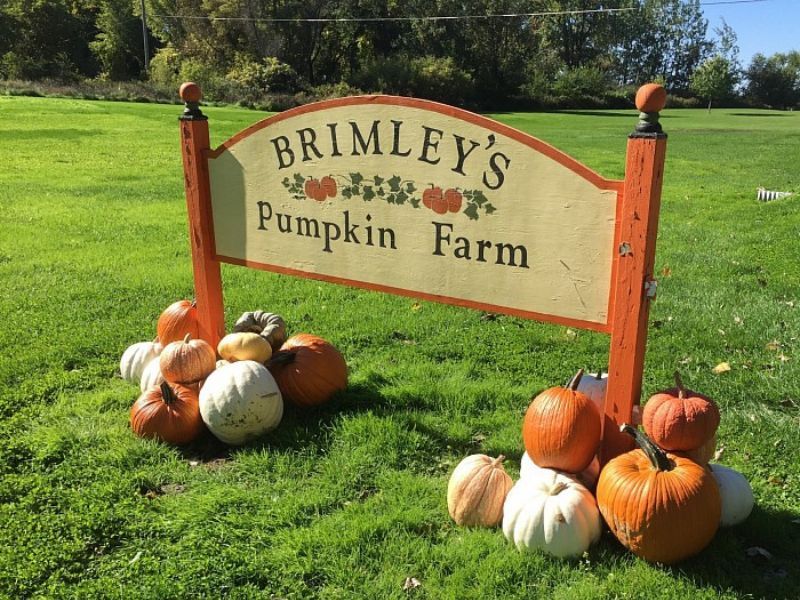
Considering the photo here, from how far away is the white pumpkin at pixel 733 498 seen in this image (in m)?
3.07

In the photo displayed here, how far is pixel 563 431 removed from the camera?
3.07 m

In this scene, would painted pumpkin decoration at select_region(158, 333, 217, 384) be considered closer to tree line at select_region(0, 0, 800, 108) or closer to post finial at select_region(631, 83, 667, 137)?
post finial at select_region(631, 83, 667, 137)

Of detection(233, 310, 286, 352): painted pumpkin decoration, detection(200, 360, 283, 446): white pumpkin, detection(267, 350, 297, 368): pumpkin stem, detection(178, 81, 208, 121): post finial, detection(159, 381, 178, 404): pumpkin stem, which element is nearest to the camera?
detection(200, 360, 283, 446): white pumpkin

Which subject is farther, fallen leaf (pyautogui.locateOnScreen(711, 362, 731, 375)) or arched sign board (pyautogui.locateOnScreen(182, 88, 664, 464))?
fallen leaf (pyautogui.locateOnScreen(711, 362, 731, 375))

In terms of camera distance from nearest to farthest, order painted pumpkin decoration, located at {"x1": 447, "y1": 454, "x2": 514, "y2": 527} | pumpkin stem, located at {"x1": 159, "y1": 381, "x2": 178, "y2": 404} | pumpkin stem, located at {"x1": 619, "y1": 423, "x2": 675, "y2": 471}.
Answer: pumpkin stem, located at {"x1": 619, "y1": 423, "x2": 675, "y2": 471} → painted pumpkin decoration, located at {"x1": 447, "y1": 454, "x2": 514, "y2": 527} → pumpkin stem, located at {"x1": 159, "y1": 381, "x2": 178, "y2": 404}

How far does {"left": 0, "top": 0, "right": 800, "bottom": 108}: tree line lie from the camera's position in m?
54.4

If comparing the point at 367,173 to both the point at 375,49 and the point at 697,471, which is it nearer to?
the point at 697,471

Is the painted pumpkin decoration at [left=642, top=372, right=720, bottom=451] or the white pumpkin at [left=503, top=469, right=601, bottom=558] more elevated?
the painted pumpkin decoration at [left=642, top=372, right=720, bottom=451]

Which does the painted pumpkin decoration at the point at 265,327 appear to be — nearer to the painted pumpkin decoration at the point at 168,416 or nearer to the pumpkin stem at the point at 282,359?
the pumpkin stem at the point at 282,359

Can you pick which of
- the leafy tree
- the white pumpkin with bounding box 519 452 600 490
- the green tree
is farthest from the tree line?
the white pumpkin with bounding box 519 452 600 490

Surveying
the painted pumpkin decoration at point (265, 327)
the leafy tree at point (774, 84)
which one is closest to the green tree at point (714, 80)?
the leafy tree at point (774, 84)

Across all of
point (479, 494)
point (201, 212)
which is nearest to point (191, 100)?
point (201, 212)

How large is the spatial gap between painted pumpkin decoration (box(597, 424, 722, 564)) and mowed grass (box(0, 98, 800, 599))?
11 centimetres

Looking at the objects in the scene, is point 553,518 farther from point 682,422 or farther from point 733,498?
point 733,498
